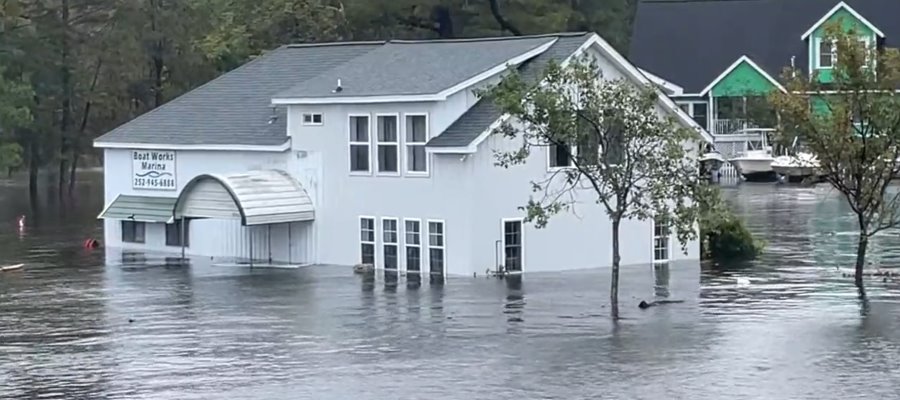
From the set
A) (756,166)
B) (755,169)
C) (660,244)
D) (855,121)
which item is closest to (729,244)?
(660,244)

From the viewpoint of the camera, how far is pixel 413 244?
134ft

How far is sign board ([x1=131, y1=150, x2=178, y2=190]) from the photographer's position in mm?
47469

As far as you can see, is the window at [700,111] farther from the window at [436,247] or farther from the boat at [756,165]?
the window at [436,247]

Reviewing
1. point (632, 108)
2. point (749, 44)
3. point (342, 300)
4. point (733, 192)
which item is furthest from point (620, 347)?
point (749, 44)

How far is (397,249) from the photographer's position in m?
41.4

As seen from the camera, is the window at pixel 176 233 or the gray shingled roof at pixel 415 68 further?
the window at pixel 176 233

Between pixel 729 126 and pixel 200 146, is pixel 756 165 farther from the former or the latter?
pixel 200 146

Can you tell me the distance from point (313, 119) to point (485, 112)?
5.45 m

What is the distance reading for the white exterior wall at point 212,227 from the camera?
44438 millimetres

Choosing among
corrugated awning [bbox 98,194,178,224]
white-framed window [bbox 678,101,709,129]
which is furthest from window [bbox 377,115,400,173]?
white-framed window [bbox 678,101,709,129]

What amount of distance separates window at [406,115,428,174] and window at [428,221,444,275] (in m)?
1.30

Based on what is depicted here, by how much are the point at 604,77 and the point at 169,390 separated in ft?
60.6

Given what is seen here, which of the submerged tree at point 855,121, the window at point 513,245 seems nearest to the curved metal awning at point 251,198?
the window at point 513,245

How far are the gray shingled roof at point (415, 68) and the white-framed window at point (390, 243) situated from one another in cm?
311
